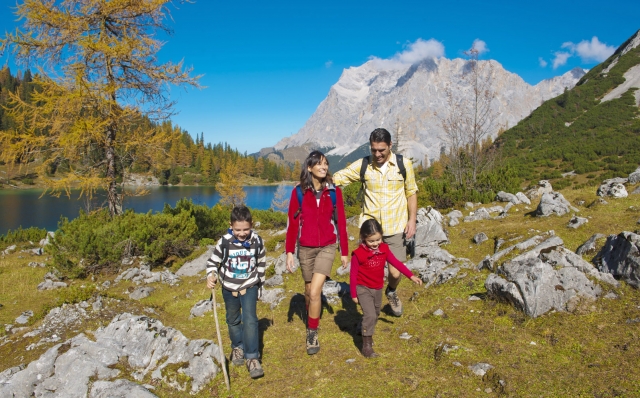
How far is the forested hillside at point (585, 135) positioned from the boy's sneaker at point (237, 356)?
20185 mm

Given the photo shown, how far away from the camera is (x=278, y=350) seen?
15.1 feet

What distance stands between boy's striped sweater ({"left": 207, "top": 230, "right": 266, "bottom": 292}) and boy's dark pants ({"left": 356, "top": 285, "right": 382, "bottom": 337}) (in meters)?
1.21

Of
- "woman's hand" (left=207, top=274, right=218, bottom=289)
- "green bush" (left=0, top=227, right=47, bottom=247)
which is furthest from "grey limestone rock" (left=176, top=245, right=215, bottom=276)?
"green bush" (left=0, top=227, right=47, bottom=247)

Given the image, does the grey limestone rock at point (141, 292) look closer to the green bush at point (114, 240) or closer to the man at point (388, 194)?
the green bush at point (114, 240)

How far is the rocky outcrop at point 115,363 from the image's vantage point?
11.8ft

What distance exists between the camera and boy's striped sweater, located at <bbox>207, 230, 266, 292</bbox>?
3.92 meters

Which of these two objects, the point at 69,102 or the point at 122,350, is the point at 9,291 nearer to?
the point at 69,102

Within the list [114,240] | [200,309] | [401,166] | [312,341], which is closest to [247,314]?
[312,341]

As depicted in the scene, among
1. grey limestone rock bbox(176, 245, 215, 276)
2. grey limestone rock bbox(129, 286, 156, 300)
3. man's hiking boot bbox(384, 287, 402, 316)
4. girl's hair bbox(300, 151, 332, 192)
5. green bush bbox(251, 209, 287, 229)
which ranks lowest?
grey limestone rock bbox(129, 286, 156, 300)

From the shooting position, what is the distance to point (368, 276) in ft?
13.4

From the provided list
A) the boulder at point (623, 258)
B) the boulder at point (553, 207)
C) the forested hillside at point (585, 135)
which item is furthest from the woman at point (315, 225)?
the forested hillside at point (585, 135)

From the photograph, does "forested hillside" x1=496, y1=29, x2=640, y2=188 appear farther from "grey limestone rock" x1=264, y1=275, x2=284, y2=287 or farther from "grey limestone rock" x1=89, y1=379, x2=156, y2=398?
"grey limestone rock" x1=89, y1=379, x2=156, y2=398

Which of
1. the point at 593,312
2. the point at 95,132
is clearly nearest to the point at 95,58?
the point at 95,132

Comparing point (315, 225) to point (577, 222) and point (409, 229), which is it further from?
point (577, 222)
